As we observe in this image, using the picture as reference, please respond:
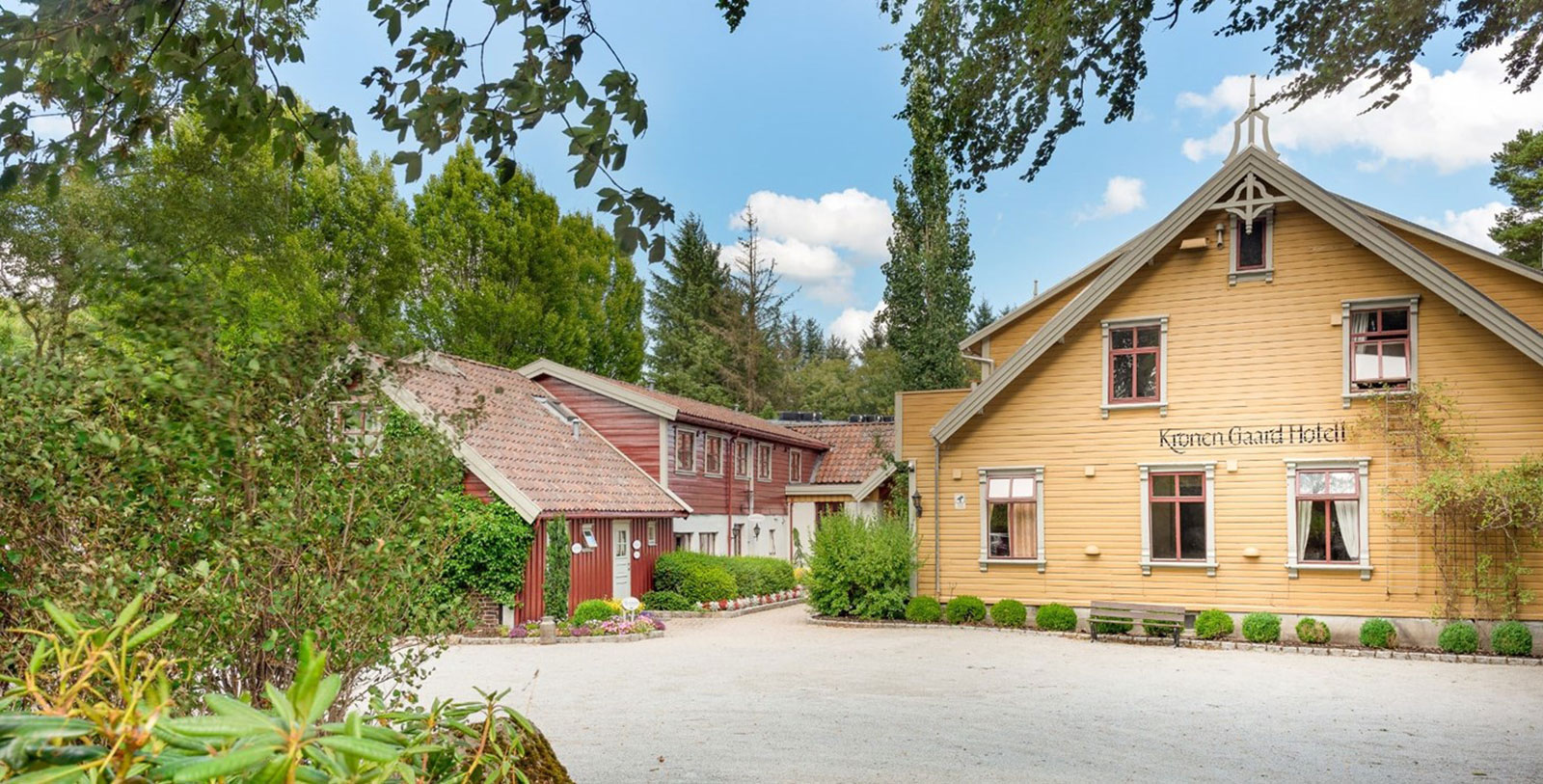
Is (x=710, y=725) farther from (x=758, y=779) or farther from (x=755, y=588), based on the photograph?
(x=755, y=588)

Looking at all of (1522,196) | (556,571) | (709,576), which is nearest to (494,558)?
(556,571)

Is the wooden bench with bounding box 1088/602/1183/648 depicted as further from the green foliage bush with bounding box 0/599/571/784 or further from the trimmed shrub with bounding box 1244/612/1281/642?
the green foliage bush with bounding box 0/599/571/784

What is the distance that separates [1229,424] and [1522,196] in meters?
21.5

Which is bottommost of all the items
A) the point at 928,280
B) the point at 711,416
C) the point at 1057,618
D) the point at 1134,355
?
the point at 1057,618

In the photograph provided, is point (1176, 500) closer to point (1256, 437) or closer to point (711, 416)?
point (1256, 437)

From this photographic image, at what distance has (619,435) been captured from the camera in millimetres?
30031

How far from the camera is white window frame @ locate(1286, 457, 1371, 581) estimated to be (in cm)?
2016

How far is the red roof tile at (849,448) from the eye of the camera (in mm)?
39625

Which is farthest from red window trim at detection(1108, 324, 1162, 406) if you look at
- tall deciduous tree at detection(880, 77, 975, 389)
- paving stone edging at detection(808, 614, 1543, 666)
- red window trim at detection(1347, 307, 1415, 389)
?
tall deciduous tree at detection(880, 77, 975, 389)

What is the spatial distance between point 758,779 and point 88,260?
6478 mm

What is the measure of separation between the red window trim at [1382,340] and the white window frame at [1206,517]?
297 cm

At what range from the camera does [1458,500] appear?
18984 millimetres

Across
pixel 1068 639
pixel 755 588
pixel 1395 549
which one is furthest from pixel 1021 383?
pixel 755 588

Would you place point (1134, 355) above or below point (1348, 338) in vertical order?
below
